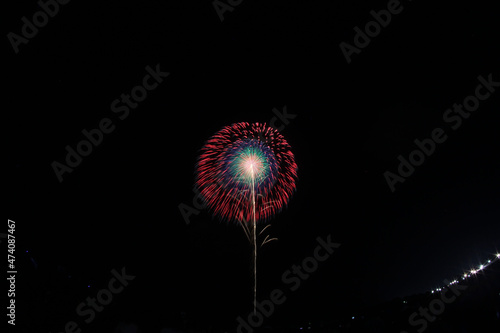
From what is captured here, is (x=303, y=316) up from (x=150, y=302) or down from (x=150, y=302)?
down

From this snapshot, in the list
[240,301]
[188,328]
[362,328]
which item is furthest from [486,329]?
[240,301]

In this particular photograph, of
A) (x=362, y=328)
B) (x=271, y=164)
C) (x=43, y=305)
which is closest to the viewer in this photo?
(x=43, y=305)

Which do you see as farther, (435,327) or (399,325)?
(399,325)

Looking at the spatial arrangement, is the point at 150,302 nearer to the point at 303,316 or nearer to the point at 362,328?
the point at 362,328

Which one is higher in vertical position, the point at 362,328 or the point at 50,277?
the point at 50,277

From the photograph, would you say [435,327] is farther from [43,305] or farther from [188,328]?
[43,305]

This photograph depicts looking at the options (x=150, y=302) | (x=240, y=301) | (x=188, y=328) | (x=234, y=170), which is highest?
(x=234, y=170)

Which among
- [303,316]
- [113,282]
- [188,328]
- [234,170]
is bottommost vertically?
[303,316]

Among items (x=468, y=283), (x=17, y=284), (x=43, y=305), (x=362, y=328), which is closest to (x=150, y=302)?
(x=43, y=305)

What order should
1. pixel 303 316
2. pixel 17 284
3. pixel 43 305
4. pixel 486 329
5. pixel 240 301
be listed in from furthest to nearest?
pixel 303 316, pixel 240 301, pixel 43 305, pixel 17 284, pixel 486 329
